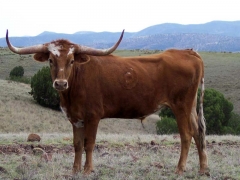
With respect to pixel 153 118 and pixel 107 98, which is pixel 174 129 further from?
pixel 107 98

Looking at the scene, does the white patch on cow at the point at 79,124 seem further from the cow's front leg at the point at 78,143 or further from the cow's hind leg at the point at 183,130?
the cow's hind leg at the point at 183,130

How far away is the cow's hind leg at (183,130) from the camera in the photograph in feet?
28.0

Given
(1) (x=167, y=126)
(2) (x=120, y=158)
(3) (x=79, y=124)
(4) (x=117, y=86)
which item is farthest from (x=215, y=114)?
(3) (x=79, y=124)

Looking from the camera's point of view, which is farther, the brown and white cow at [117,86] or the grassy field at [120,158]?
the grassy field at [120,158]

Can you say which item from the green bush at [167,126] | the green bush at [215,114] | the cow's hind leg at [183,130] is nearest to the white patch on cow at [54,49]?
the cow's hind leg at [183,130]

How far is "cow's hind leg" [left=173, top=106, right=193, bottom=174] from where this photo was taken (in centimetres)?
853

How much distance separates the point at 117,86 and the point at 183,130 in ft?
5.30

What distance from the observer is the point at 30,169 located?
829cm

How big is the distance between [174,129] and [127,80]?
76.4 ft

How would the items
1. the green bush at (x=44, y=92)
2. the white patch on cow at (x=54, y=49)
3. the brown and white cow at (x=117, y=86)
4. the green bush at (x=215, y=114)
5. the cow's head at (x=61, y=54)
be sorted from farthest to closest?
1. the green bush at (x=44, y=92)
2. the green bush at (x=215, y=114)
3. the brown and white cow at (x=117, y=86)
4. the white patch on cow at (x=54, y=49)
5. the cow's head at (x=61, y=54)

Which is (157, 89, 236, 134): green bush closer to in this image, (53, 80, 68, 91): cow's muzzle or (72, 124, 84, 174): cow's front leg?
(72, 124, 84, 174): cow's front leg

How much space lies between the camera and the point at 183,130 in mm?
8625

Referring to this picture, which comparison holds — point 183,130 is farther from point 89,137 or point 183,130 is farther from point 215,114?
point 215,114

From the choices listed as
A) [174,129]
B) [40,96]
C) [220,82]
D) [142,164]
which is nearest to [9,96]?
[40,96]
